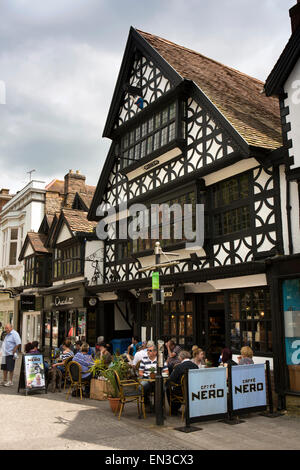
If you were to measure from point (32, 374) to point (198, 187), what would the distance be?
23.6 ft

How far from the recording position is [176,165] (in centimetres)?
1439

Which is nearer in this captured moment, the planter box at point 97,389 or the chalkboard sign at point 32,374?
the planter box at point 97,389

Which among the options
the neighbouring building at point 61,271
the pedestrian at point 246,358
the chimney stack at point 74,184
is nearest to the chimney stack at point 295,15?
the pedestrian at point 246,358

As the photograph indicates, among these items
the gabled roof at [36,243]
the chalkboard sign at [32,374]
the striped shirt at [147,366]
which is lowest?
the chalkboard sign at [32,374]

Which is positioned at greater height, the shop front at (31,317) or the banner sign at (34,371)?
the shop front at (31,317)

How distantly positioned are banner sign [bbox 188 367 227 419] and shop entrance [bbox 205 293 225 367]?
505 centimetres

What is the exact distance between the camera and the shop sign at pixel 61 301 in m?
20.4

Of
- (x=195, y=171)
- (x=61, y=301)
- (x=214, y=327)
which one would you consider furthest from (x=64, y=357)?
(x=61, y=301)

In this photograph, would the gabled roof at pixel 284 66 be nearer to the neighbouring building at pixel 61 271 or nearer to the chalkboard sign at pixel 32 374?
the chalkboard sign at pixel 32 374

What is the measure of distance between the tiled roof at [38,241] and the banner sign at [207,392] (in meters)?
18.4

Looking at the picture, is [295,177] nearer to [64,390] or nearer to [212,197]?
[212,197]

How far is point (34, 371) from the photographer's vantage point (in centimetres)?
1226

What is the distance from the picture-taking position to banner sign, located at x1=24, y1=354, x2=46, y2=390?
12.0 meters

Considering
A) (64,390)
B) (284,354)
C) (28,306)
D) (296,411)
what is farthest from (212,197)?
(28,306)
